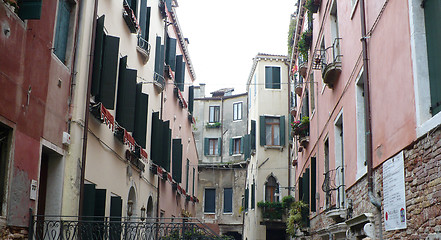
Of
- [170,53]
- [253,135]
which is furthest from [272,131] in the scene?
[170,53]

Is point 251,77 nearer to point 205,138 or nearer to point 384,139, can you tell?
point 205,138

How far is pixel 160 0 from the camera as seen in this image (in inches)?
742

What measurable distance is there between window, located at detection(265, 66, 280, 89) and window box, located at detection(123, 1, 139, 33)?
55.0 feet

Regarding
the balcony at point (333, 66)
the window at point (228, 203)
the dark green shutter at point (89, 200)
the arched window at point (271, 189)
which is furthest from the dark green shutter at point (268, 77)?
the dark green shutter at point (89, 200)

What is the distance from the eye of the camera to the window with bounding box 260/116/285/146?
95.8 ft

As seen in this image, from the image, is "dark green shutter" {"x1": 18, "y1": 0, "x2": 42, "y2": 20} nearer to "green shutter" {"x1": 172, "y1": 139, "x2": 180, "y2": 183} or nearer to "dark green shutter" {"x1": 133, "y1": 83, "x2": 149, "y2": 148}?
"dark green shutter" {"x1": 133, "y1": 83, "x2": 149, "y2": 148}

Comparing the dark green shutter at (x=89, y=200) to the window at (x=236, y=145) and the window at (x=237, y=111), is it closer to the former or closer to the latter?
the window at (x=236, y=145)

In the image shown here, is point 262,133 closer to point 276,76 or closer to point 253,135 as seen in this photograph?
point 253,135

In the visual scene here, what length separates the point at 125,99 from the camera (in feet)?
40.6

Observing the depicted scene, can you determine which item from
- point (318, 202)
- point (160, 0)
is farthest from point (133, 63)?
point (318, 202)

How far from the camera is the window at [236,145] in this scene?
1420 inches

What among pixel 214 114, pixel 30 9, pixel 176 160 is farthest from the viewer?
pixel 214 114

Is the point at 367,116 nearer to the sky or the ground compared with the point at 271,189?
nearer to the ground

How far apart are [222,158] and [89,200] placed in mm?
26422
